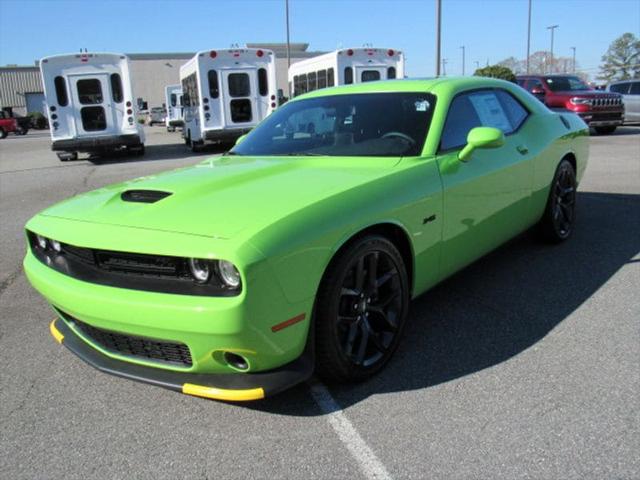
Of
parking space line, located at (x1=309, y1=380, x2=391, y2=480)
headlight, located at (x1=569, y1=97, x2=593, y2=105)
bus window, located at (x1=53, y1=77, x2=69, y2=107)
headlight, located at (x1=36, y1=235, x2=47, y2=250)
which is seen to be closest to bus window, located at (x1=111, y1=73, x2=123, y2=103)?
bus window, located at (x1=53, y1=77, x2=69, y2=107)

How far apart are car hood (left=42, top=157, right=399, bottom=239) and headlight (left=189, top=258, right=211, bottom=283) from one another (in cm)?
12

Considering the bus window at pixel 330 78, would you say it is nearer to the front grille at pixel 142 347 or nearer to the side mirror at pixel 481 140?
the side mirror at pixel 481 140

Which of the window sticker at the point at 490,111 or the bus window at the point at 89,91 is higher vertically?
the bus window at the point at 89,91

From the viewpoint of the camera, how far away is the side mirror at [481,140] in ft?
11.6

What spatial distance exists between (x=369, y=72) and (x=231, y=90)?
3930 mm

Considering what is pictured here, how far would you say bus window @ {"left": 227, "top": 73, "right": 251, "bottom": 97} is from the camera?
1581cm

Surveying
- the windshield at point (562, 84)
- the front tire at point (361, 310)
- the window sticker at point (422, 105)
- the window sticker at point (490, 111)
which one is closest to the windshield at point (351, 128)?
the window sticker at point (422, 105)

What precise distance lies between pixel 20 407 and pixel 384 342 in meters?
1.91

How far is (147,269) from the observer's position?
2596 mm

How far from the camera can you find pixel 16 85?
63125mm

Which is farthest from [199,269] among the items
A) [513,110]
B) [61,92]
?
[61,92]

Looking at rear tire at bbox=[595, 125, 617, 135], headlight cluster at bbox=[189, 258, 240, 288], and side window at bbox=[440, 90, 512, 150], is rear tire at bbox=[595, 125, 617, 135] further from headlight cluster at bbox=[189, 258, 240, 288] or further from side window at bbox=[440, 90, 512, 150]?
headlight cluster at bbox=[189, 258, 240, 288]

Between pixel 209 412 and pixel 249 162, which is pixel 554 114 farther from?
pixel 209 412

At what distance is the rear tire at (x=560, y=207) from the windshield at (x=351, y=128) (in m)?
1.89
